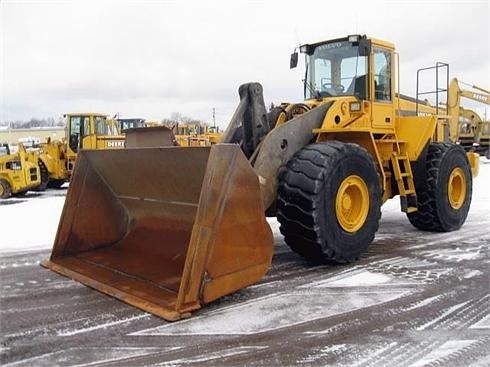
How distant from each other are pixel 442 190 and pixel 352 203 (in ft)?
7.45

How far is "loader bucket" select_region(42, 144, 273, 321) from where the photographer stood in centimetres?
365

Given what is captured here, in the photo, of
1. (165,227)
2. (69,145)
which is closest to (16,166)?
(69,145)

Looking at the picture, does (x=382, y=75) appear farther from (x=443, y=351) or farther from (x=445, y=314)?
(x=443, y=351)

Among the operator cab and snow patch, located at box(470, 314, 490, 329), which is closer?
snow patch, located at box(470, 314, 490, 329)

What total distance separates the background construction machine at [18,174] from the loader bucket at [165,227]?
9.49 metres

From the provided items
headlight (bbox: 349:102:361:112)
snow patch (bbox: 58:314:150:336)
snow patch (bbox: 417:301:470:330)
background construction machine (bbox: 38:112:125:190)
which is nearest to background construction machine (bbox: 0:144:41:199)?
background construction machine (bbox: 38:112:125:190)

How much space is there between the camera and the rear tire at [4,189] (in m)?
13.5

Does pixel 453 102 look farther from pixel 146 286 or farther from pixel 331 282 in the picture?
pixel 146 286

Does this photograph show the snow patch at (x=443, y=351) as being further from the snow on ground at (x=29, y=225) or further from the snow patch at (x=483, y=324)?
the snow on ground at (x=29, y=225)

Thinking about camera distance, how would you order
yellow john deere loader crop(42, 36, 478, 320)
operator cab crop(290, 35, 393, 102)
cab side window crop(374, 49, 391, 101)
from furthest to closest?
cab side window crop(374, 49, 391, 101), operator cab crop(290, 35, 393, 102), yellow john deere loader crop(42, 36, 478, 320)

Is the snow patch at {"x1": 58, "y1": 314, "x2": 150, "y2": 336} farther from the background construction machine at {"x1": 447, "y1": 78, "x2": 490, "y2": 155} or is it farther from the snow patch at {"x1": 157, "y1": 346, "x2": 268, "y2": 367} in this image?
the background construction machine at {"x1": 447, "y1": 78, "x2": 490, "y2": 155}

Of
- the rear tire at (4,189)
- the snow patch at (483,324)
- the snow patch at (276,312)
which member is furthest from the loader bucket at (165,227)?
the rear tire at (4,189)

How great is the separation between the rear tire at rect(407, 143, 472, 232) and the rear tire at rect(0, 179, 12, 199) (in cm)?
1108

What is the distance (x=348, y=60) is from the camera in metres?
6.25
